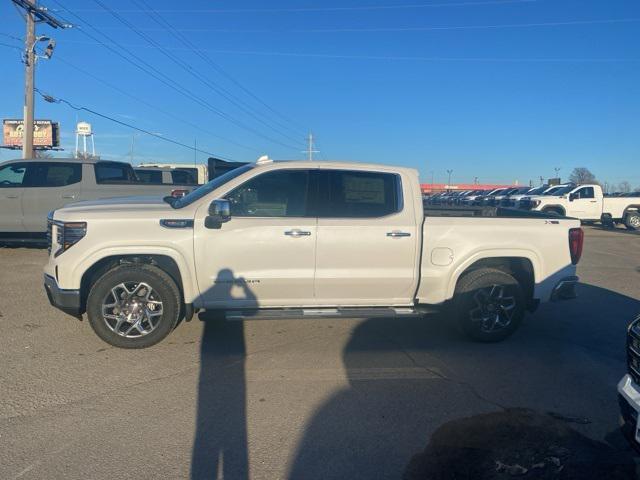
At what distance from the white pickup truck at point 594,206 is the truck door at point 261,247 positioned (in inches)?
820

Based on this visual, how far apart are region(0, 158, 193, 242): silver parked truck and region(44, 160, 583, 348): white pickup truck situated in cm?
591

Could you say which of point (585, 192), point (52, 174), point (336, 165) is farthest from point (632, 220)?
point (52, 174)

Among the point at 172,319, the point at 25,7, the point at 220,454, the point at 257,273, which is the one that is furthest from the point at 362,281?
the point at 25,7

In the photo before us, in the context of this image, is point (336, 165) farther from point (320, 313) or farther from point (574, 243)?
point (574, 243)

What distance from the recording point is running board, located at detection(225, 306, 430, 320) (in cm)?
528

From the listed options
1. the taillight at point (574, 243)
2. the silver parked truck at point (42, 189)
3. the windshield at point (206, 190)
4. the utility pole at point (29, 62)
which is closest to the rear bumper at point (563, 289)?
the taillight at point (574, 243)

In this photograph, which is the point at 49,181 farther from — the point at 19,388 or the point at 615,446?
the point at 615,446

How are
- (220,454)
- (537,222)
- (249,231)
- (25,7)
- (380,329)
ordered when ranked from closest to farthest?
(220,454) → (249,231) → (537,222) → (380,329) → (25,7)

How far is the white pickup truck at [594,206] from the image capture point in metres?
23.8

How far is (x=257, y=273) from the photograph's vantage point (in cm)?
534

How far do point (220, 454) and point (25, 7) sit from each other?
68.3 feet

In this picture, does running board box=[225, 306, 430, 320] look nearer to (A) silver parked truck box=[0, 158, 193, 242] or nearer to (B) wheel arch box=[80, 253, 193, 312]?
(B) wheel arch box=[80, 253, 193, 312]

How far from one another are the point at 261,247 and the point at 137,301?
4.52 ft

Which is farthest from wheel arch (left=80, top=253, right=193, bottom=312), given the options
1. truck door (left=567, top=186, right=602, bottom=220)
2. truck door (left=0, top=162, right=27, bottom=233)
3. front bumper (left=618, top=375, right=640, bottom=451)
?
truck door (left=567, top=186, right=602, bottom=220)
